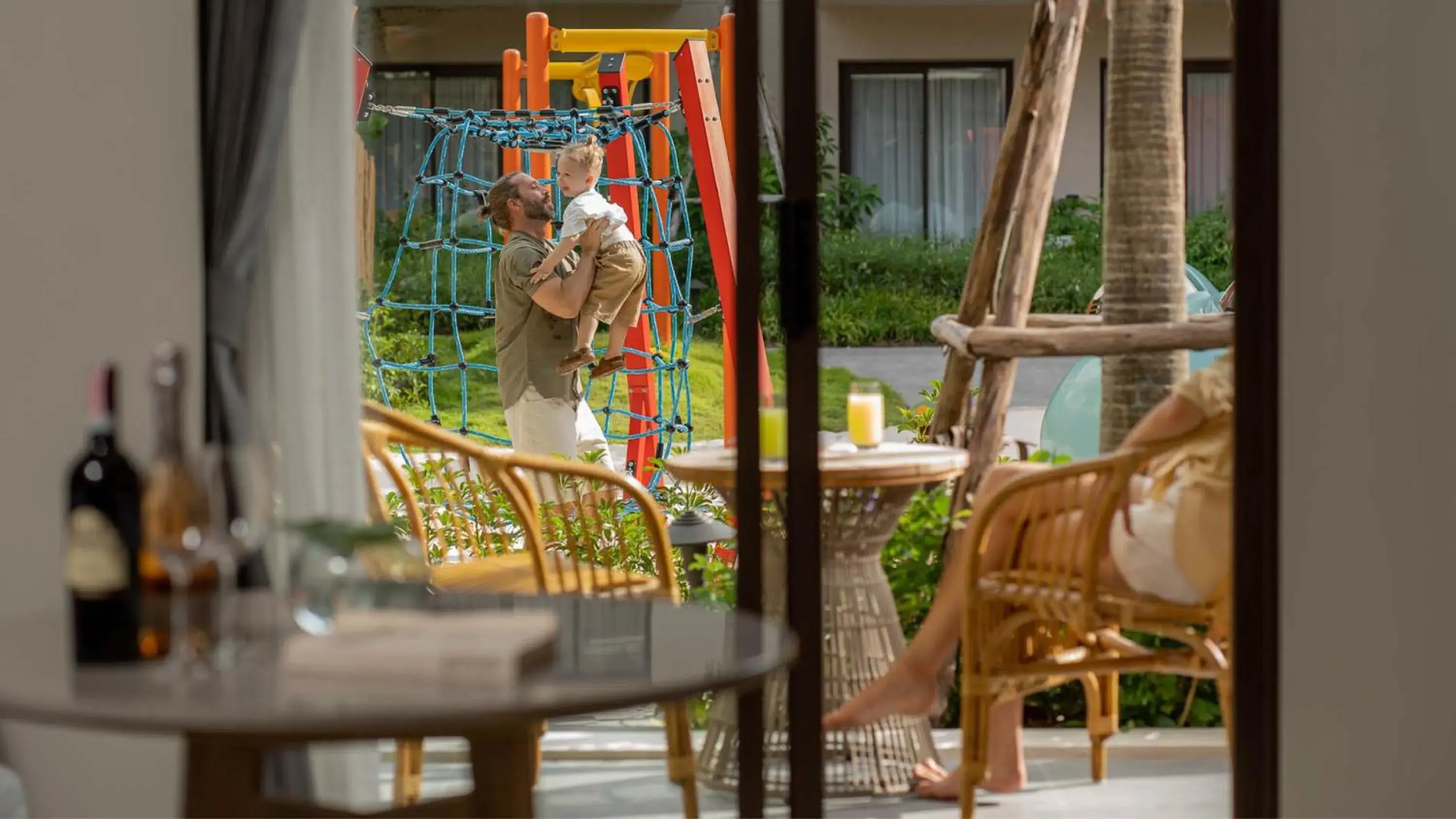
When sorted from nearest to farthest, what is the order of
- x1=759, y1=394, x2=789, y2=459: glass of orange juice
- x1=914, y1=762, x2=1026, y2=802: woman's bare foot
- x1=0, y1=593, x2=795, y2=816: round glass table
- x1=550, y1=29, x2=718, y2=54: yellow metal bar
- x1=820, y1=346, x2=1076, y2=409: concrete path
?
x1=0, y1=593, x2=795, y2=816: round glass table, x1=759, y1=394, x2=789, y2=459: glass of orange juice, x1=550, y1=29, x2=718, y2=54: yellow metal bar, x1=820, y1=346, x2=1076, y2=409: concrete path, x1=914, y1=762, x2=1026, y2=802: woman's bare foot

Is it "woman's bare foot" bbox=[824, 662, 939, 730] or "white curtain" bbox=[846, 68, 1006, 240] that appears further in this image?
"woman's bare foot" bbox=[824, 662, 939, 730]

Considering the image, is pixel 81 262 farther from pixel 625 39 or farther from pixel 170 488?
pixel 170 488

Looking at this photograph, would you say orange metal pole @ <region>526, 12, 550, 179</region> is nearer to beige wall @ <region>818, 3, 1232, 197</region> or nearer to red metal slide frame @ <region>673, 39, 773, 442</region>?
red metal slide frame @ <region>673, 39, 773, 442</region>

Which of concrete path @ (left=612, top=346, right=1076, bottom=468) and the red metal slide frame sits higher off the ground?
the red metal slide frame

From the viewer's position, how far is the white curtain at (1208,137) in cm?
290

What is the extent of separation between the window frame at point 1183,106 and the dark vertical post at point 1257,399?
6cm

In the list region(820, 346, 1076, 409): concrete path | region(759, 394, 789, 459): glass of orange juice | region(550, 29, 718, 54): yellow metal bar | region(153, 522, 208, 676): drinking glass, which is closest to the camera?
region(153, 522, 208, 676): drinking glass

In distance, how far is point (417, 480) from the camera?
118 inches

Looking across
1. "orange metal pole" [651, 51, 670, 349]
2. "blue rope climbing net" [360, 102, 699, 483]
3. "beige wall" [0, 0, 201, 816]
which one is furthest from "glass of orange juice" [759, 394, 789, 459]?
Result: "beige wall" [0, 0, 201, 816]

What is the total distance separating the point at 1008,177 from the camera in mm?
2990

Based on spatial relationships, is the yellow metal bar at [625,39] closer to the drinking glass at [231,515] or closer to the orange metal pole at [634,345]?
the orange metal pole at [634,345]

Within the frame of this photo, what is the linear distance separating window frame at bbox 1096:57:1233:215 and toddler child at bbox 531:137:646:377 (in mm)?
871

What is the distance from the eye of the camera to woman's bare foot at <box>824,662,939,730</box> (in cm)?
314

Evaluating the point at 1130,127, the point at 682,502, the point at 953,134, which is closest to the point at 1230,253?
the point at 1130,127
